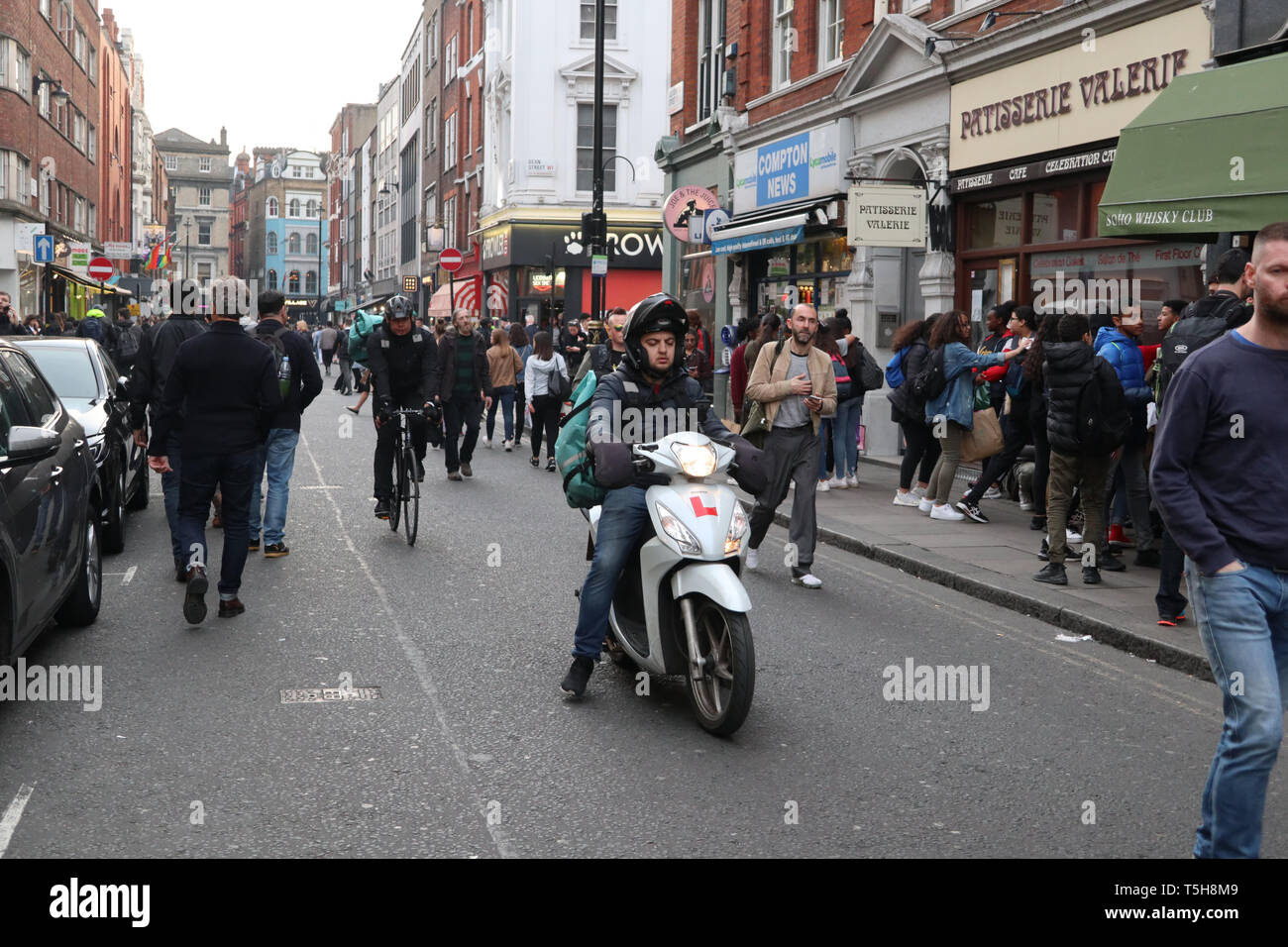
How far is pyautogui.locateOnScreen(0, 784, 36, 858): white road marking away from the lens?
4488mm

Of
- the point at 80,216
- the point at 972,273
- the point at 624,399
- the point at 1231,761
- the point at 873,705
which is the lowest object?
the point at 873,705

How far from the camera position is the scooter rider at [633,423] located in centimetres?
624

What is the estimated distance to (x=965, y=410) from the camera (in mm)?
12898

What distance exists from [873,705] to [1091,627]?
2.35 m

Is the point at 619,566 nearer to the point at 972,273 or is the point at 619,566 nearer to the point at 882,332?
the point at 972,273

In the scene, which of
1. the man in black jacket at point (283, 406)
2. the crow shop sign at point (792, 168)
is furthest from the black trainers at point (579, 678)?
the crow shop sign at point (792, 168)

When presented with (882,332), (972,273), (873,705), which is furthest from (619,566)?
(882,332)

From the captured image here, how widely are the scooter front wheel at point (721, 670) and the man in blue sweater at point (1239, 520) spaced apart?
2005 mm

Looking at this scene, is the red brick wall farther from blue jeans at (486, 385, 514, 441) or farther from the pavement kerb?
the pavement kerb

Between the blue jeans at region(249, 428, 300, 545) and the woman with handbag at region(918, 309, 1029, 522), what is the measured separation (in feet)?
19.1

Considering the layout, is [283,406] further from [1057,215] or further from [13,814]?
[1057,215]

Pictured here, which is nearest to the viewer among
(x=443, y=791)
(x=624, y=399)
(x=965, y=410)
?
(x=443, y=791)

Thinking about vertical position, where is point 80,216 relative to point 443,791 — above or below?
above

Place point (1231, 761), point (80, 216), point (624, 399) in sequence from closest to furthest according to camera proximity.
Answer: point (1231, 761) → point (624, 399) → point (80, 216)
